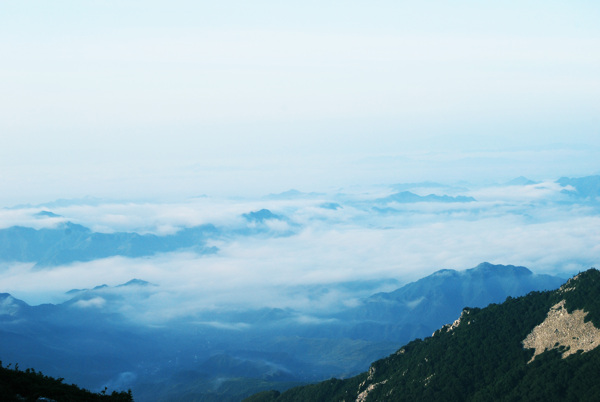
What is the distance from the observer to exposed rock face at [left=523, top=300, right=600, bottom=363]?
129250mm

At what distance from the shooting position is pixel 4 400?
193 ft

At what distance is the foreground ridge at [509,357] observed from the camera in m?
123

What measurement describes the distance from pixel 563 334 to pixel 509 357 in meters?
14.1

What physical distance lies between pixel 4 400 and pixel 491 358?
117926 millimetres

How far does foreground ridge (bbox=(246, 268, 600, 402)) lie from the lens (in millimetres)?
123188

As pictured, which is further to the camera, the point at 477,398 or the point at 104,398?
the point at 477,398

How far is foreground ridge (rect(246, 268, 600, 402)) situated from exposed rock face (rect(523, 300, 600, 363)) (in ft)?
0.89

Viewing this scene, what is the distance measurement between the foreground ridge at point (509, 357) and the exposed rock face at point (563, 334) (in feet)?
0.89

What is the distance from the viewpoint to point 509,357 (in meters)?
146

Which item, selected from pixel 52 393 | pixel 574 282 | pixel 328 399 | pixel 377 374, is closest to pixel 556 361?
pixel 574 282

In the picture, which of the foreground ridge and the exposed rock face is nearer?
the foreground ridge

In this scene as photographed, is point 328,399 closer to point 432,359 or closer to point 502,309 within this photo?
point 432,359

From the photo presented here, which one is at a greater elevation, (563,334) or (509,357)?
(563,334)

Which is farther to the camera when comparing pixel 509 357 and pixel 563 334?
pixel 509 357
